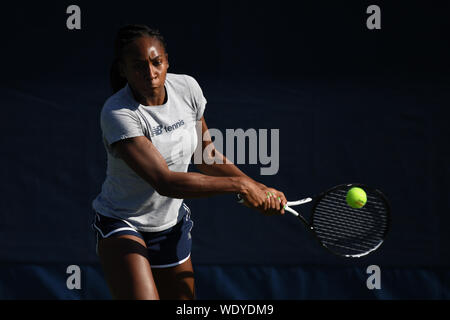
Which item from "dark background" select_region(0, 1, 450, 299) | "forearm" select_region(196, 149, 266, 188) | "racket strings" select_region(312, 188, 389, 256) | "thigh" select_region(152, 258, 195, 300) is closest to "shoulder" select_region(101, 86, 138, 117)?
"forearm" select_region(196, 149, 266, 188)

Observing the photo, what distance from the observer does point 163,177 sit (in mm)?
2350

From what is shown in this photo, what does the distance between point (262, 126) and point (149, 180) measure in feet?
5.43

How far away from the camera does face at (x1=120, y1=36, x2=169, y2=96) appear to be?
2402 millimetres

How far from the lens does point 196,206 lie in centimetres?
395

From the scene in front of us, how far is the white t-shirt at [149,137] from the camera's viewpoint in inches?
Result: 94.9

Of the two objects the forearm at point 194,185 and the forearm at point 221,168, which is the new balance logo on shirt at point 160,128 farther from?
the forearm at point 221,168

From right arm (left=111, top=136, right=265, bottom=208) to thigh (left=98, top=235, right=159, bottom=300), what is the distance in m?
0.25

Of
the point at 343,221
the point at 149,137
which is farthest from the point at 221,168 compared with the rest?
the point at 343,221

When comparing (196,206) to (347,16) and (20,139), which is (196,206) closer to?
(20,139)

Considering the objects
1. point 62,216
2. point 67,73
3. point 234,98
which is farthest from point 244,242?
point 67,73

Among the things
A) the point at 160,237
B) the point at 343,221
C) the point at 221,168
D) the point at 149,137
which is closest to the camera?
the point at 149,137

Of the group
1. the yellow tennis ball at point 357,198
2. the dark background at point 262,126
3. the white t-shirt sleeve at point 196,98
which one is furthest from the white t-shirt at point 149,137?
the dark background at point 262,126

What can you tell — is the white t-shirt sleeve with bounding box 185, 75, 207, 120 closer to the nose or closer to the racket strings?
the nose

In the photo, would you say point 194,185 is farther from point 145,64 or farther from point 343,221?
point 343,221
